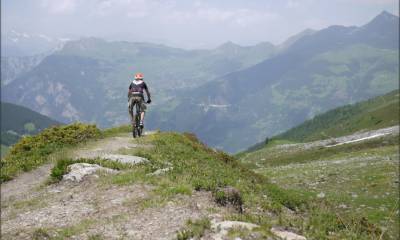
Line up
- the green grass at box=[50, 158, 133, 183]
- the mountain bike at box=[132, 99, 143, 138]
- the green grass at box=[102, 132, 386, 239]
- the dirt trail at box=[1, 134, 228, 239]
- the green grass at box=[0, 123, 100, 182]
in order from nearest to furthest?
1. the dirt trail at box=[1, 134, 228, 239]
2. the green grass at box=[102, 132, 386, 239]
3. the green grass at box=[50, 158, 133, 183]
4. the green grass at box=[0, 123, 100, 182]
5. the mountain bike at box=[132, 99, 143, 138]

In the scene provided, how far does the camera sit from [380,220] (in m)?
22.7

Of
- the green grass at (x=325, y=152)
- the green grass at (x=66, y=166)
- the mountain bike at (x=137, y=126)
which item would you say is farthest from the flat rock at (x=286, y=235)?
the green grass at (x=325, y=152)

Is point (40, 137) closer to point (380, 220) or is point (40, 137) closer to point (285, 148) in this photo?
point (380, 220)

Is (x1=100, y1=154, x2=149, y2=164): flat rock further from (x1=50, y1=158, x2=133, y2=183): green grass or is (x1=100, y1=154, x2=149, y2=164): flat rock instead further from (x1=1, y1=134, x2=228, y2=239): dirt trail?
(x1=1, y1=134, x2=228, y2=239): dirt trail

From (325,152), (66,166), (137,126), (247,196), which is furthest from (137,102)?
(325,152)

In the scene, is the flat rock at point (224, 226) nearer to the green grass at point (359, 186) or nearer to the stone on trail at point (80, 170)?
the stone on trail at point (80, 170)

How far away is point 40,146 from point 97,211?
44.1 feet

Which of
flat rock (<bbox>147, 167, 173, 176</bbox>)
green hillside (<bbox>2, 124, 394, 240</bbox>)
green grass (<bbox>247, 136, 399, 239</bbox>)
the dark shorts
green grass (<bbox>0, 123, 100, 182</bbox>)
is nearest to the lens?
green hillside (<bbox>2, 124, 394, 240</bbox>)

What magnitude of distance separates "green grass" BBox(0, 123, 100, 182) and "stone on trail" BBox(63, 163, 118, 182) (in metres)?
4.14

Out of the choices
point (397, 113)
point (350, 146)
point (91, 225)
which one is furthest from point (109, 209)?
point (397, 113)

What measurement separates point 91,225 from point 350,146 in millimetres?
70623

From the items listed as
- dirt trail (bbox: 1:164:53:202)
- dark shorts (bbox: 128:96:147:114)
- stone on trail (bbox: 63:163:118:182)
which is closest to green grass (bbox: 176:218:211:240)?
stone on trail (bbox: 63:163:118:182)

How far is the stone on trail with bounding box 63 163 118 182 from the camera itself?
17953mm

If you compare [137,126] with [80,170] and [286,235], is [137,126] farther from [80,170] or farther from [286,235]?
[286,235]
